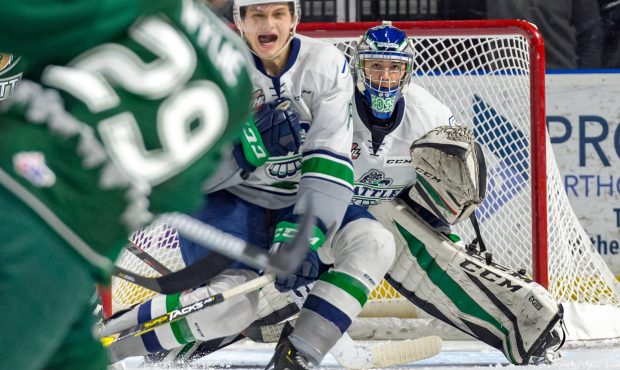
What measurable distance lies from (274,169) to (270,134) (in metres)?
0.18

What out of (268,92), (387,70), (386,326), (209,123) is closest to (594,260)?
(386,326)

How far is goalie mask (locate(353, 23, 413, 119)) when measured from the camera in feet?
11.1

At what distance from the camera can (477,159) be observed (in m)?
3.37

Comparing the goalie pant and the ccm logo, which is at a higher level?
the ccm logo

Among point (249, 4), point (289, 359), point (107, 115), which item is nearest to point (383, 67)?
point (249, 4)

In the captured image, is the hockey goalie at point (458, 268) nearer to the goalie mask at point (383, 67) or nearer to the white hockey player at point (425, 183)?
the white hockey player at point (425, 183)

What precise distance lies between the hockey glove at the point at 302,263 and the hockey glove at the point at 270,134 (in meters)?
0.22

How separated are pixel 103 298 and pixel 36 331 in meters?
2.75

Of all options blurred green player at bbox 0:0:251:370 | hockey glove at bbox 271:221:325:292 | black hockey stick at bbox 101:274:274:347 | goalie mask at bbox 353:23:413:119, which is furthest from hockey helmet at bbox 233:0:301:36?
blurred green player at bbox 0:0:251:370

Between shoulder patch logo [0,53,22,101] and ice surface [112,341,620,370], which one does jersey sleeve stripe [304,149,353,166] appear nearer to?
ice surface [112,341,620,370]

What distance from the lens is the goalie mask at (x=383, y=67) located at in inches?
133

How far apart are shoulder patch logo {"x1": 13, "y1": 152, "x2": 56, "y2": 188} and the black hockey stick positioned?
5.17ft

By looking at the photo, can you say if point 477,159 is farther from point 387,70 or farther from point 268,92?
point 268,92

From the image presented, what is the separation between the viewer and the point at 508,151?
158 inches
